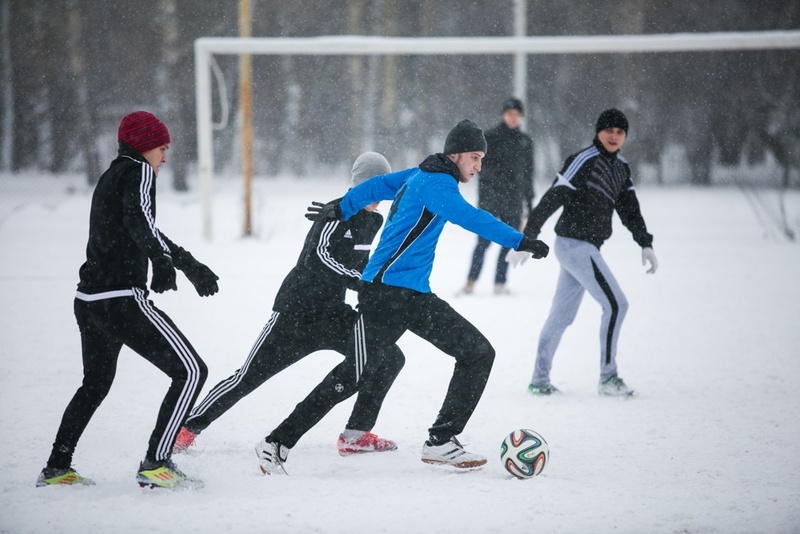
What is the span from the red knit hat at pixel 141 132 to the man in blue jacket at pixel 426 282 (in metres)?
0.92

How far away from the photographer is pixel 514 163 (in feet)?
28.6

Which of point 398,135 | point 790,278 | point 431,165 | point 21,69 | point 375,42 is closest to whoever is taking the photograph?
point 431,165

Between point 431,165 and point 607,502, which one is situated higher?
point 431,165

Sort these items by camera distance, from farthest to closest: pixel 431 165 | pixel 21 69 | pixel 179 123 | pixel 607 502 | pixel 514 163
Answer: pixel 21 69 → pixel 179 123 → pixel 514 163 → pixel 431 165 → pixel 607 502

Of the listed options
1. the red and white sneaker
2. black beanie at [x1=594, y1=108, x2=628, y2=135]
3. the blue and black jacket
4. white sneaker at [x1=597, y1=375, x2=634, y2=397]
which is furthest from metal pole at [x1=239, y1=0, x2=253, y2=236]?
the blue and black jacket

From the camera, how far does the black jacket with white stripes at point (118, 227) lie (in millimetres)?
3475

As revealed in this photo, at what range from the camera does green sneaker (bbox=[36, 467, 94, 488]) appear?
3.66 m

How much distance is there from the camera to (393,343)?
3.95 meters

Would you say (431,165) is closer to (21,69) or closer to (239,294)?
(239,294)

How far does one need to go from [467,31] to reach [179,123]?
290 inches

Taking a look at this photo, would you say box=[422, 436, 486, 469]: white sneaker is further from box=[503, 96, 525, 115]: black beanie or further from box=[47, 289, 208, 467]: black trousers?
box=[503, 96, 525, 115]: black beanie

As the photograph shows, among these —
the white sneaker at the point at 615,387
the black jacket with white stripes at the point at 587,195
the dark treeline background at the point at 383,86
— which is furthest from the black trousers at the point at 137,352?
the dark treeline background at the point at 383,86

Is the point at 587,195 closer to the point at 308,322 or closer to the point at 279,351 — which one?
the point at 308,322

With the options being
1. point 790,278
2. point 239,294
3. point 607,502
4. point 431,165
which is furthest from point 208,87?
point 607,502
